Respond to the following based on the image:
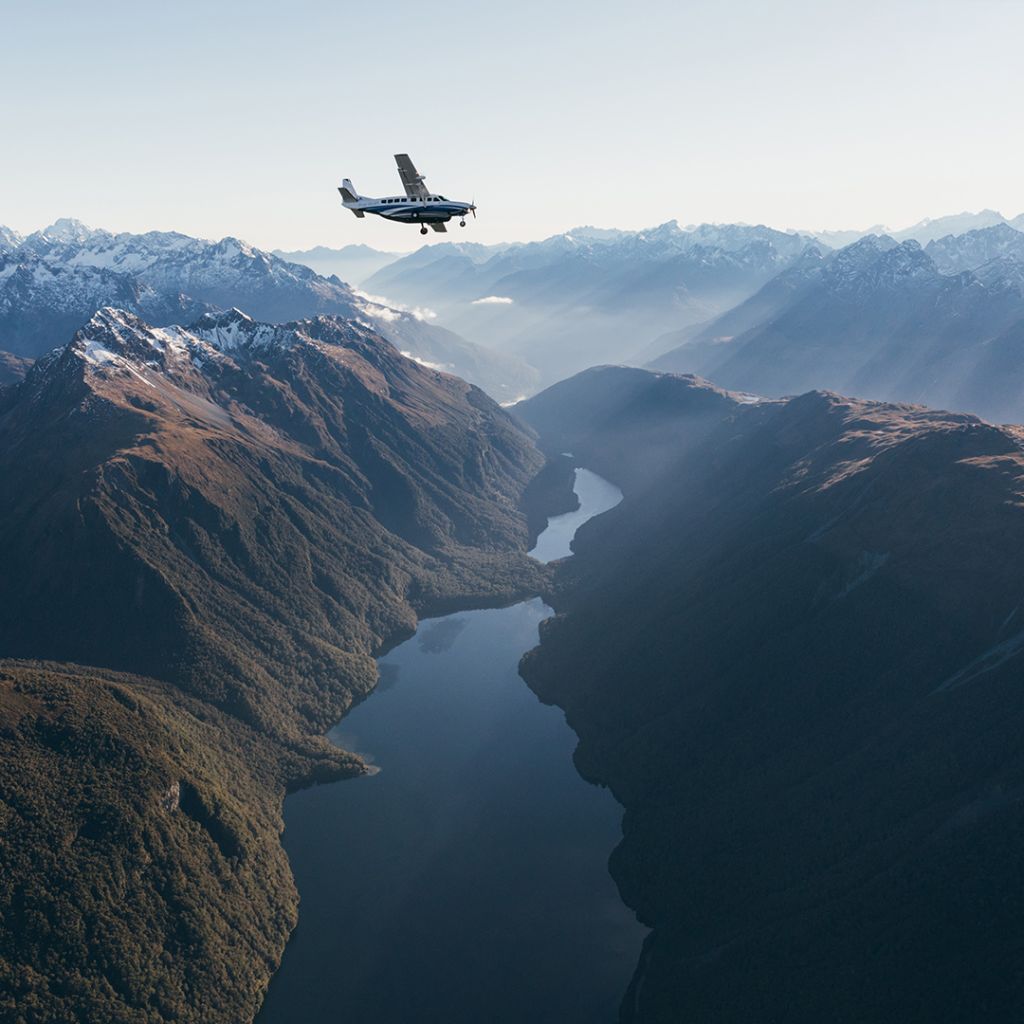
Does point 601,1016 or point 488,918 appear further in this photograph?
point 488,918

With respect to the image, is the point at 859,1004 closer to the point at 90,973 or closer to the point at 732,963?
the point at 732,963

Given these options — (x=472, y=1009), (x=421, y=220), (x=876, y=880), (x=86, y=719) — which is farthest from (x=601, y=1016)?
(x=421, y=220)

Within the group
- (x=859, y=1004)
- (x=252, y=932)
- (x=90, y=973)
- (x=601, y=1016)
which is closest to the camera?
(x=859, y=1004)

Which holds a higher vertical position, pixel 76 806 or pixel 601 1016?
pixel 76 806

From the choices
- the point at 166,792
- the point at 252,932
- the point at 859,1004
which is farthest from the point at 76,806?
the point at 859,1004

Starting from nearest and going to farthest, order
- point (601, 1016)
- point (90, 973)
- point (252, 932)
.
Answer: point (90, 973), point (601, 1016), point (252, 932)

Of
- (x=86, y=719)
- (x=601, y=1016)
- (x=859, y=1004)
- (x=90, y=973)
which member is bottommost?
(x=601, y=1016)

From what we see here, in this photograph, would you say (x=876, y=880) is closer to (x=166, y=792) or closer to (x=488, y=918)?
(x=488, y=918)
